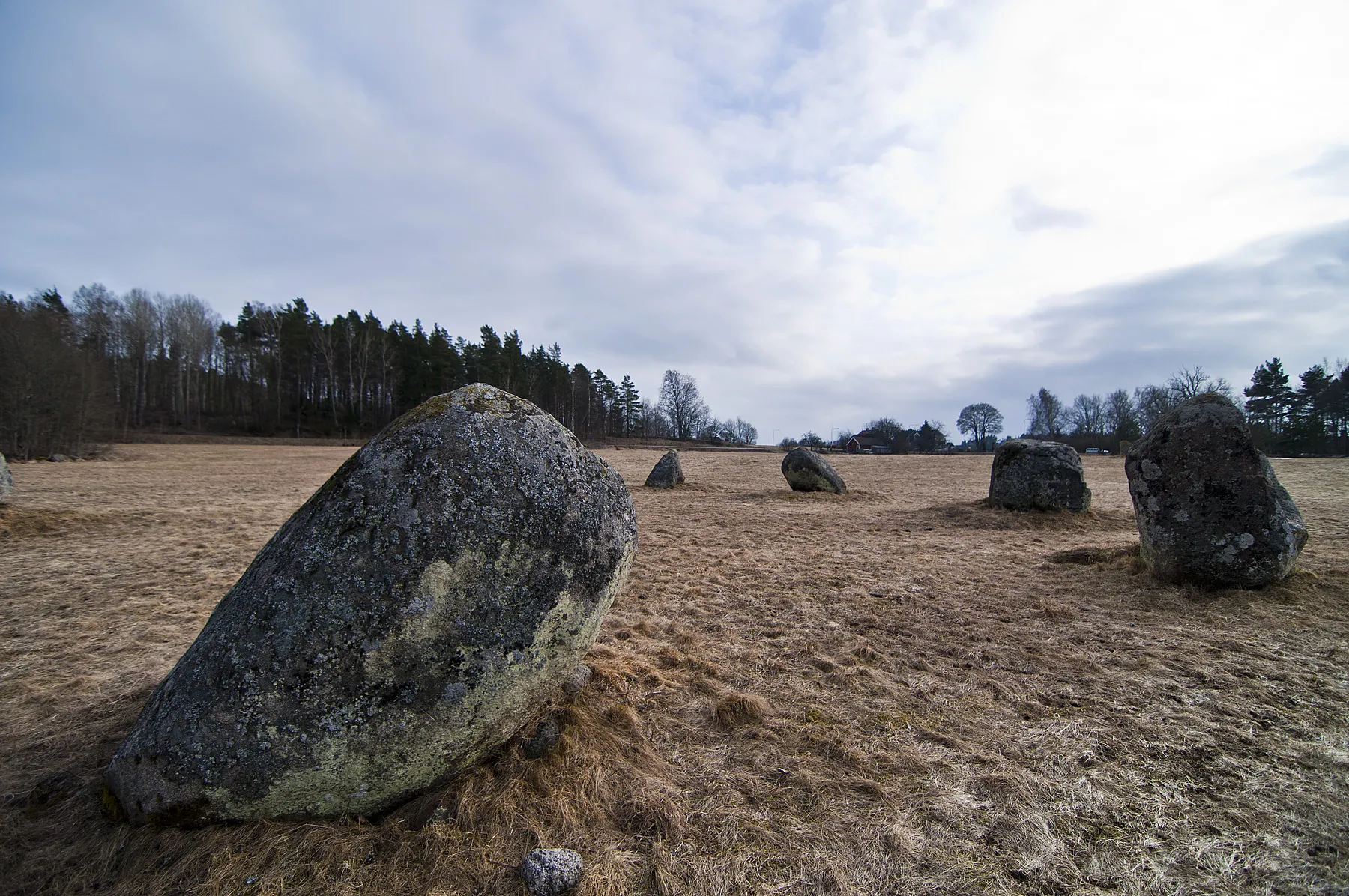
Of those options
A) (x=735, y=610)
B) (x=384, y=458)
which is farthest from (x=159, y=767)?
(x=735, y=610)

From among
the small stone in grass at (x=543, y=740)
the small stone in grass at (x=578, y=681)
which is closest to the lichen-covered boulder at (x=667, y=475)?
the small stone in grass at (x=578, y=681)

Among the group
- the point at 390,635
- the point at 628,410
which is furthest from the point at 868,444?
the point at 390,635

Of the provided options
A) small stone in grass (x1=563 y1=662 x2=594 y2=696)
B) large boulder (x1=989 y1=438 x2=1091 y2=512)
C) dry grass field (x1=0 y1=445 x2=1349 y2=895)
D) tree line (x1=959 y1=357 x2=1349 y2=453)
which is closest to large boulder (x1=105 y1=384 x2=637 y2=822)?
dry grass field (x1=0 y1=445 x2=1349 y2=895)

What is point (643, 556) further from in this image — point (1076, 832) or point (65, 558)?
point (65, 558)

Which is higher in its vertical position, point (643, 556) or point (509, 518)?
point (509, 518)

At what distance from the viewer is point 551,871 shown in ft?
7.14

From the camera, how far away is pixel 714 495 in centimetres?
1627

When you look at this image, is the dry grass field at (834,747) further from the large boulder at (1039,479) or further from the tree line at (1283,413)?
the tree line at (1283,413)

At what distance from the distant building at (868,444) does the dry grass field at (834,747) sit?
187 feet

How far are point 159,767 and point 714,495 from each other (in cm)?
1429

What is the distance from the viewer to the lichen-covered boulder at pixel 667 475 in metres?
17.9

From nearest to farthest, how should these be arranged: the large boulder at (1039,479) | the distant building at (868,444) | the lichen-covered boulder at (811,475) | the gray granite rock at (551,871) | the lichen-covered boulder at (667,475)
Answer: the gray granite rock at (551,871) < the large boulder at (1039,479) < the lichen-covered boulder at (811,475) < the lichen-covered boulder at (667,475) < the distant building at (868,444)

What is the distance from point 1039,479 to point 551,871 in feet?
40.6

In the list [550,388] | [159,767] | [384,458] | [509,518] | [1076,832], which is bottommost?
[1076,832]
